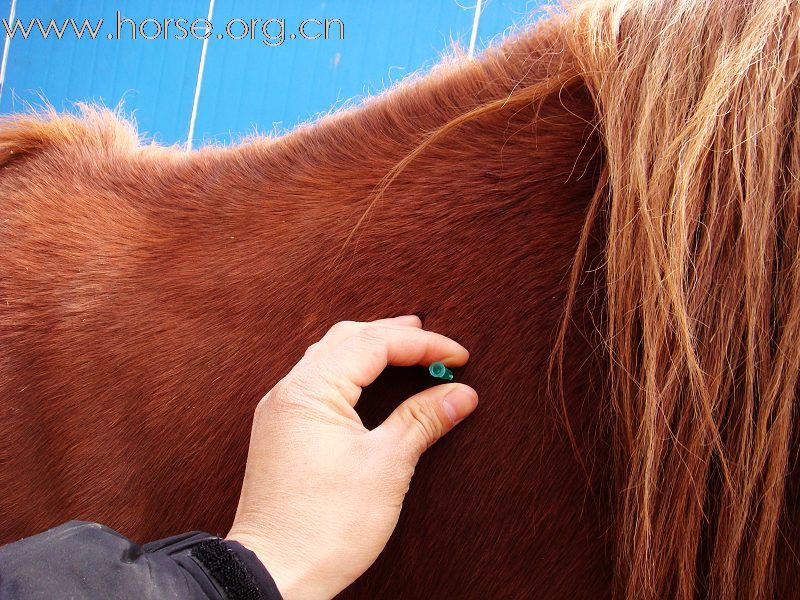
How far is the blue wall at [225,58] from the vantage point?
10.7 feet

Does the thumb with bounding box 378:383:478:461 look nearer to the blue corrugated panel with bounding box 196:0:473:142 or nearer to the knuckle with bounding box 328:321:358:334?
the knuckle with bounding box 328:321:358:334

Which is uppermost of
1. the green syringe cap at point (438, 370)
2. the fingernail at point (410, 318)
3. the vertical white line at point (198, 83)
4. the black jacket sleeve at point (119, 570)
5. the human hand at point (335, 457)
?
the vertical white line at point (198, 83)

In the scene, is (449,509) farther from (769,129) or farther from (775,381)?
(769,129)

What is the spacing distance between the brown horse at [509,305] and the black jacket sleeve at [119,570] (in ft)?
0.51

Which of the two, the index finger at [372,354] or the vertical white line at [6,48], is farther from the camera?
the vertical white line at [6,48]

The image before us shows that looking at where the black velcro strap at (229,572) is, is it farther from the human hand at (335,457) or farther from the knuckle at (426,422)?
the knuckle at (426,422)

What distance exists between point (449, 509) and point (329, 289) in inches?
9.3

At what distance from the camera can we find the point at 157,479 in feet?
2.04

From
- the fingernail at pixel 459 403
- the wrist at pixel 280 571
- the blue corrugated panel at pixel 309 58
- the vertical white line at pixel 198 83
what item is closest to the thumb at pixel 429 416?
the fingernail at pixel 459 403

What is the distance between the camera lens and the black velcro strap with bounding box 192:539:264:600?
0.42m

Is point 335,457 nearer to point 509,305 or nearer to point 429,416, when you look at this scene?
point 429,416

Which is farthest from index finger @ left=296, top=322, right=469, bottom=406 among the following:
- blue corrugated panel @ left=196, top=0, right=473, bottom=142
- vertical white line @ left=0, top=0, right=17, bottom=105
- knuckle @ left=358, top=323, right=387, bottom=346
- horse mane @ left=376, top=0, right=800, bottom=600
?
vertical white line @ left=0, top=0, right=17, bottom=105

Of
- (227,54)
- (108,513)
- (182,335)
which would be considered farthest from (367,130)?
(227,54)

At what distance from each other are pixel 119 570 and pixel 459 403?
286 mm
